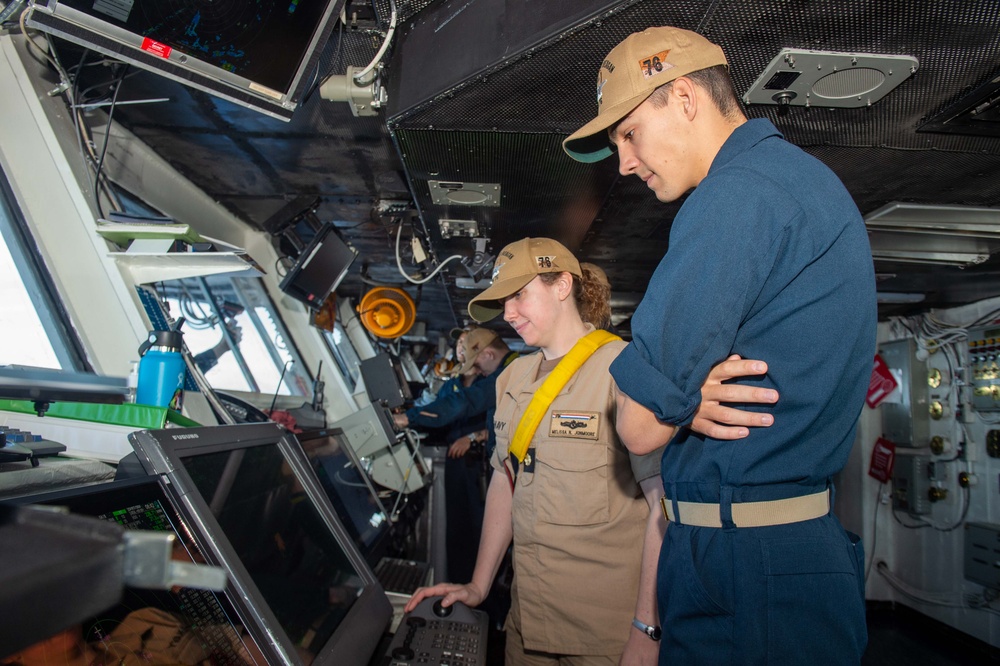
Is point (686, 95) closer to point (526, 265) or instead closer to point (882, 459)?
point (526, 265)

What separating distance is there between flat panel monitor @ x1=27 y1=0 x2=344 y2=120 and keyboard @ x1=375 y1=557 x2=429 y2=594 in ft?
6.34

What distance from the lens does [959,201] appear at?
118 inches

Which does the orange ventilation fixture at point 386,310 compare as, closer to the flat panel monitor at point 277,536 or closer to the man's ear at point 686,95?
the flat panel monitor at point 277,536

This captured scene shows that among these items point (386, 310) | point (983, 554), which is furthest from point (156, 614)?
point (983, 554)

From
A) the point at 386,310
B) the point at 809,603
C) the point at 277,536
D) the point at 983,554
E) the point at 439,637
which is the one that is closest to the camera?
the point at 809,603

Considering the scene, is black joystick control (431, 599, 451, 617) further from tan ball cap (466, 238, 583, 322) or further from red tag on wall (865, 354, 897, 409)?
red tag on wall (865, 354, 897, 409)

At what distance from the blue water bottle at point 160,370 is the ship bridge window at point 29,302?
0.68m

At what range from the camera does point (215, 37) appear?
1846 millimetres

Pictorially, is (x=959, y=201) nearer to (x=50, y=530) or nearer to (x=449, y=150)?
(x=449, y=150)

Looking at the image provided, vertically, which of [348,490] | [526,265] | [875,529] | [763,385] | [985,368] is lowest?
[875,529]

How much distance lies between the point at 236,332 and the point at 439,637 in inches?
163

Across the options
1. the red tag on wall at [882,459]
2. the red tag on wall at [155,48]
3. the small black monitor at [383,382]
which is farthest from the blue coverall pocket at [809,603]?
the red tag on wall at [882,459]

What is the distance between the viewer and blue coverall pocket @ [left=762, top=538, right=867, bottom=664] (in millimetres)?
934

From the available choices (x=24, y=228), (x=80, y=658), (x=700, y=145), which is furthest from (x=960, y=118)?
(x=24, y=228)
